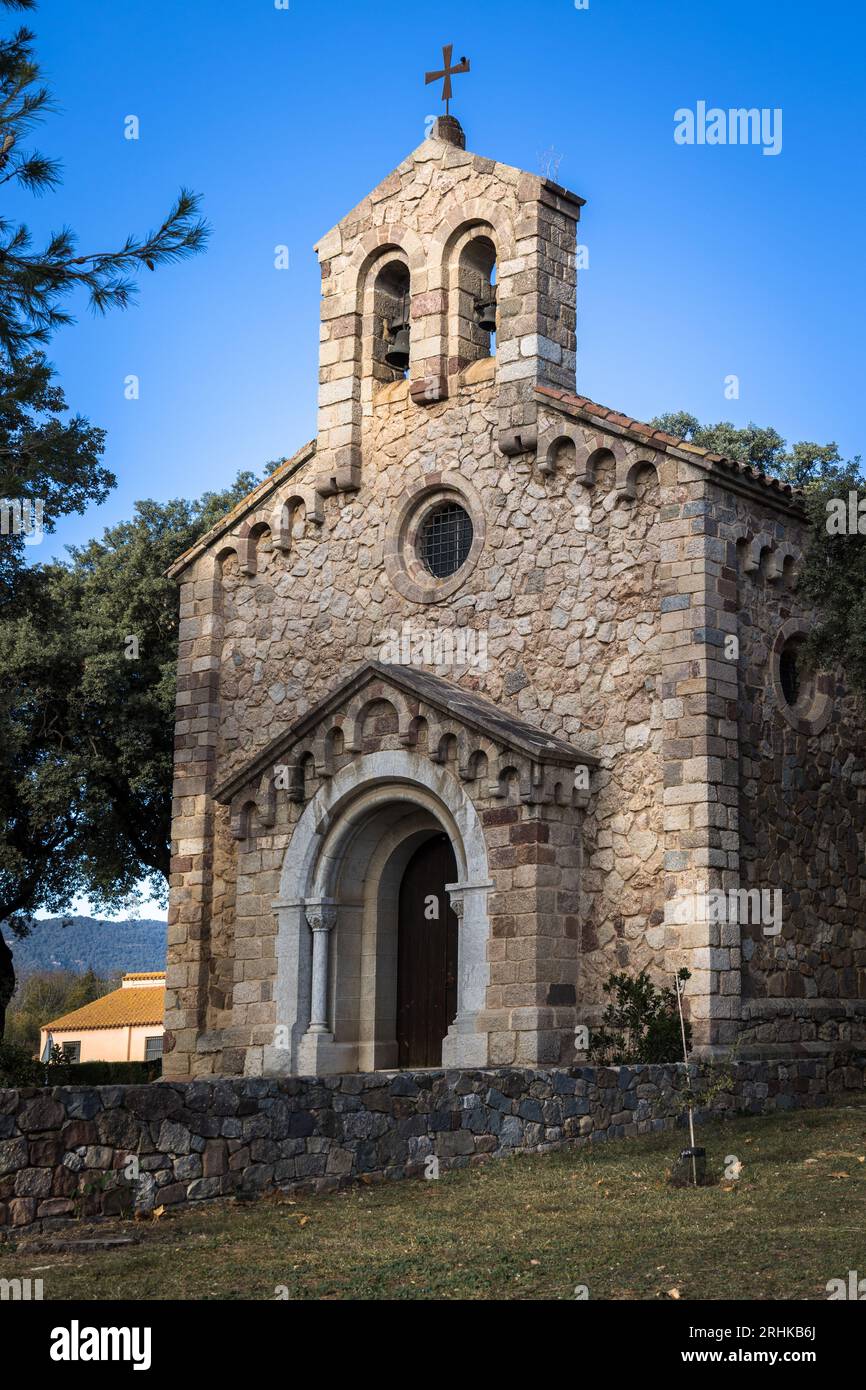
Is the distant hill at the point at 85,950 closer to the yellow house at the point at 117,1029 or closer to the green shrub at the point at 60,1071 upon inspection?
the yellow house at the point at 117,1029

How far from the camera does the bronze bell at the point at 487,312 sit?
19.5m

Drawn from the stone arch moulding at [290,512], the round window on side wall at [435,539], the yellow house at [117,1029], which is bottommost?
the yellow house at [117,1029]

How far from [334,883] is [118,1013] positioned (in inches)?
1230

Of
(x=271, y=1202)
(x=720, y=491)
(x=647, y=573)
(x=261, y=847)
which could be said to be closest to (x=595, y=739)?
(x=647, y=573)

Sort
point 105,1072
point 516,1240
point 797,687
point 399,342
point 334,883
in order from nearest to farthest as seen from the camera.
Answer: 1. point 516,1240
2. point 334,883
3. point 797,687
4. point 399,342
5. point 105,1072

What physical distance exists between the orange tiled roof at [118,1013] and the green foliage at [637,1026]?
31.1m

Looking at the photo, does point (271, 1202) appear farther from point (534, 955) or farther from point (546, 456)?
point (546, 456)

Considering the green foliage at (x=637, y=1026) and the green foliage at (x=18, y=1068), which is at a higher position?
the green foliage at (x=637, y=1026)

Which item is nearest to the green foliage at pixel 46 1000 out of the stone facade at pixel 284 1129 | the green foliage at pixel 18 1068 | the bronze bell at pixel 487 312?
the green foliage at pixel 18 1068

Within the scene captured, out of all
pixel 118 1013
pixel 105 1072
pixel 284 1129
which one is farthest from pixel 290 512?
pixel 118 1013

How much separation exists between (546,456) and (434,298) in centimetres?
294

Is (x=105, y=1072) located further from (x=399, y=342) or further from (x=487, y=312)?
(x=487, y=312)

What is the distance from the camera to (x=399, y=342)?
66.7 ft
